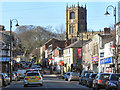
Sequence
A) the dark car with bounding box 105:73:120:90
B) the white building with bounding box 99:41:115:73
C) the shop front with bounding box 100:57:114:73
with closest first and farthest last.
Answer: the dark car with bounding box 105:73:120:90 < the white building with bounding box 99:41:115:73 < the shop front with bounding box 100:57:114:73

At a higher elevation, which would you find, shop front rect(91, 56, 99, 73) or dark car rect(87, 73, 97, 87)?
shop front rect(91, 56, 99, 73)

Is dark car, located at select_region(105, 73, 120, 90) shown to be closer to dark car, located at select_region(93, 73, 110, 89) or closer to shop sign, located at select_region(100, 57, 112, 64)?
dark car, located at select_region(93, 73, 110, 89)

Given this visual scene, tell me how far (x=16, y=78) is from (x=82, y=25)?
136 metres

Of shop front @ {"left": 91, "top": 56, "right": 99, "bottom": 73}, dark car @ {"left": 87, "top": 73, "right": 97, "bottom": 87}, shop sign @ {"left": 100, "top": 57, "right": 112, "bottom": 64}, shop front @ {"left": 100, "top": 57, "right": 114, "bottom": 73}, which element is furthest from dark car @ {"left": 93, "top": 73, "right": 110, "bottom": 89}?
shop front @ {"left": 91, "top": 56, "right": 99, "bottom": 73}

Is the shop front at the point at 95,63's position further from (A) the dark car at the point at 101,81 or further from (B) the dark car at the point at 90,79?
(A) the dark car at the point at 101,81

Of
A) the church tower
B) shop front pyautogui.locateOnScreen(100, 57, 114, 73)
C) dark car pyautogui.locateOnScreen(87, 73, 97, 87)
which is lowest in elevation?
dark car pyautogui.locateOnScreen(87, 73, 97, 87)

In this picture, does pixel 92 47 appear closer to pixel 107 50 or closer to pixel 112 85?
pixel 107 50

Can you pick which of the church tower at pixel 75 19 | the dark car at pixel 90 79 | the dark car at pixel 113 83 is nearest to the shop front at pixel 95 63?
the dark car at pixel 90 79

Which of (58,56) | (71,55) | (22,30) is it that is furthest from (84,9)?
(71,55)

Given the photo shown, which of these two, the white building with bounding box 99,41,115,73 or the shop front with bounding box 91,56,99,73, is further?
the shop front with bounding box 91,56,99,73

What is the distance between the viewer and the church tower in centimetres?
18762

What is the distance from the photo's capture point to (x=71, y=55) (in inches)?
3654

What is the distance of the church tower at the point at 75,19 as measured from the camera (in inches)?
7387

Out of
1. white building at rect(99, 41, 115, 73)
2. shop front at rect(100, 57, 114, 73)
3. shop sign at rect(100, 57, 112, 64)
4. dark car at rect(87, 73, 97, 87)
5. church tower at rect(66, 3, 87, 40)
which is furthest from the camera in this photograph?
church tower at rect(66, 3, 87, 40)
